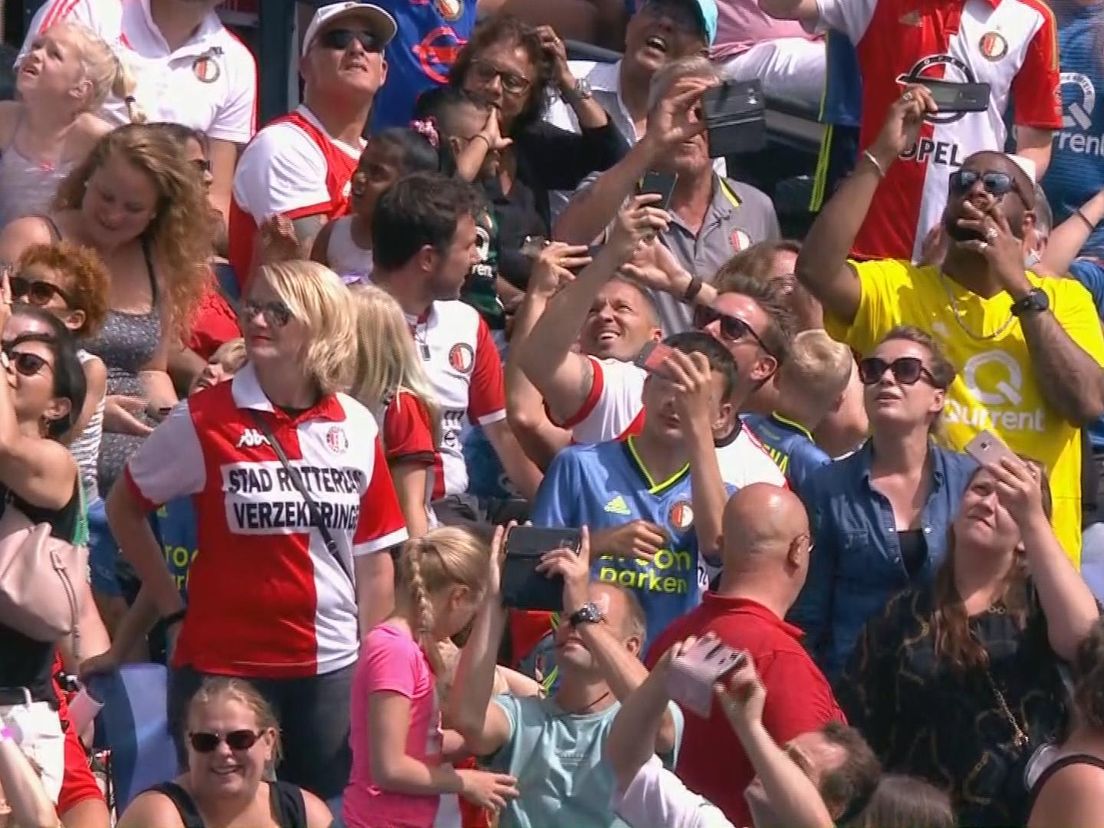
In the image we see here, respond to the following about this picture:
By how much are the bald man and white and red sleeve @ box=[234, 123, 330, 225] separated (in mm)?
2809

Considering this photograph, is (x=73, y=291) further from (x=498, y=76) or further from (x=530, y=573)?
(x=498, y=76)

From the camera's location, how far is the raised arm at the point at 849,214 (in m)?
7.34

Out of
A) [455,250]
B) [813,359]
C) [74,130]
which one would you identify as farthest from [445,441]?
[74,130]

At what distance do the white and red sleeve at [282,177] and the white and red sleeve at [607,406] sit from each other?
1.49m

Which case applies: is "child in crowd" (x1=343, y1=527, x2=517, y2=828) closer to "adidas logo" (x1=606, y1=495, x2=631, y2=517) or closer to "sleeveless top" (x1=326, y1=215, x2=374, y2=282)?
"adidas logo" (x1=606, y1=495, x2=631, y2=517)

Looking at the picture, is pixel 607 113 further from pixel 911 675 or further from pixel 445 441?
pixel 911 675

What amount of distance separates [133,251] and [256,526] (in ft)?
5.23

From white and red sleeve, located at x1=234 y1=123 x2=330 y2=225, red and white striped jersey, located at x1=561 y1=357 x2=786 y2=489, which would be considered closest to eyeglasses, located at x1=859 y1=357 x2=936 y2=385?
red and white striped jersey, located at x1=561 y1=357 x2=786 y2=489

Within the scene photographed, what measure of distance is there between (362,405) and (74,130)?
1897 mm

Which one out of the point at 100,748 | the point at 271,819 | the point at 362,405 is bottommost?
the point at 100,748

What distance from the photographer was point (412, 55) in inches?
376

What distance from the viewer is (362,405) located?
21.9 ft

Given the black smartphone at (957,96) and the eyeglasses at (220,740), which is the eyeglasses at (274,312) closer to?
the eyeglasses at (220,740)

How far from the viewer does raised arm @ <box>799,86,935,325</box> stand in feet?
24.1
